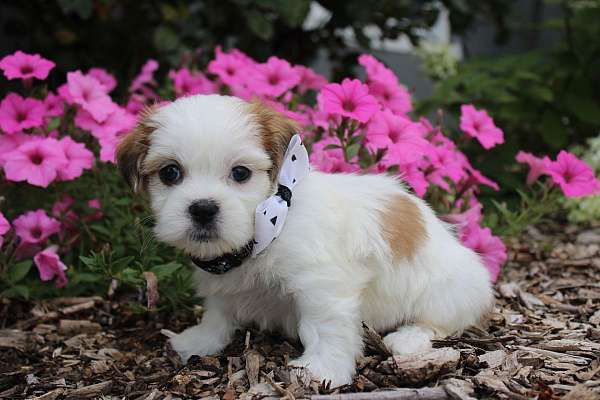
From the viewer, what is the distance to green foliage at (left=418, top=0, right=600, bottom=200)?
6.20m

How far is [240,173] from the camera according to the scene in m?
2.84

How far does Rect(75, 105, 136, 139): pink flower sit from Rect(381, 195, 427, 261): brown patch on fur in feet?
5.76

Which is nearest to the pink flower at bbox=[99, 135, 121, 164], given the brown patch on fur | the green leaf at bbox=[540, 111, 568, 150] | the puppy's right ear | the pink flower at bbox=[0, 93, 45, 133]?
the pink flower at bbox=[0, 93, 45, 133]

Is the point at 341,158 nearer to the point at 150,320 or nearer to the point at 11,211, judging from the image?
the point at 150,320

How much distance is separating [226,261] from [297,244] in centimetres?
33

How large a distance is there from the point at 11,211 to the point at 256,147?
2.18 meters

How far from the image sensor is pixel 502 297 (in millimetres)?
4105

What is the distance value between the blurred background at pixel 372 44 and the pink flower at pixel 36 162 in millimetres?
2262

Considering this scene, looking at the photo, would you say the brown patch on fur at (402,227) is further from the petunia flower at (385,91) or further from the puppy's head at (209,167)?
the petunia flower at (385,91)

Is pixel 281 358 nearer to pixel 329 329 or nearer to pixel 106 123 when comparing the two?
pixel 329 329

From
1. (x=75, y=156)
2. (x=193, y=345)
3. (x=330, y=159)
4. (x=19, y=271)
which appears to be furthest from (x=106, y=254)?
(x=330, y=159)

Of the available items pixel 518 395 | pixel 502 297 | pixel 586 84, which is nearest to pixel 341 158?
pixel 502 297

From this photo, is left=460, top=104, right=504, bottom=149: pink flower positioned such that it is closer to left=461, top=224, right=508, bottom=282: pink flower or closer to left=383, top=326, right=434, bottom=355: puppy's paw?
left=461, top=224, right=508, bottom=282: pink flower

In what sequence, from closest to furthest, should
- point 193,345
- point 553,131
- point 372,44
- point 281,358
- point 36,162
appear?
point 281,358 → point 193,345 → point 36,162 → point 553,131 → point 372,44
